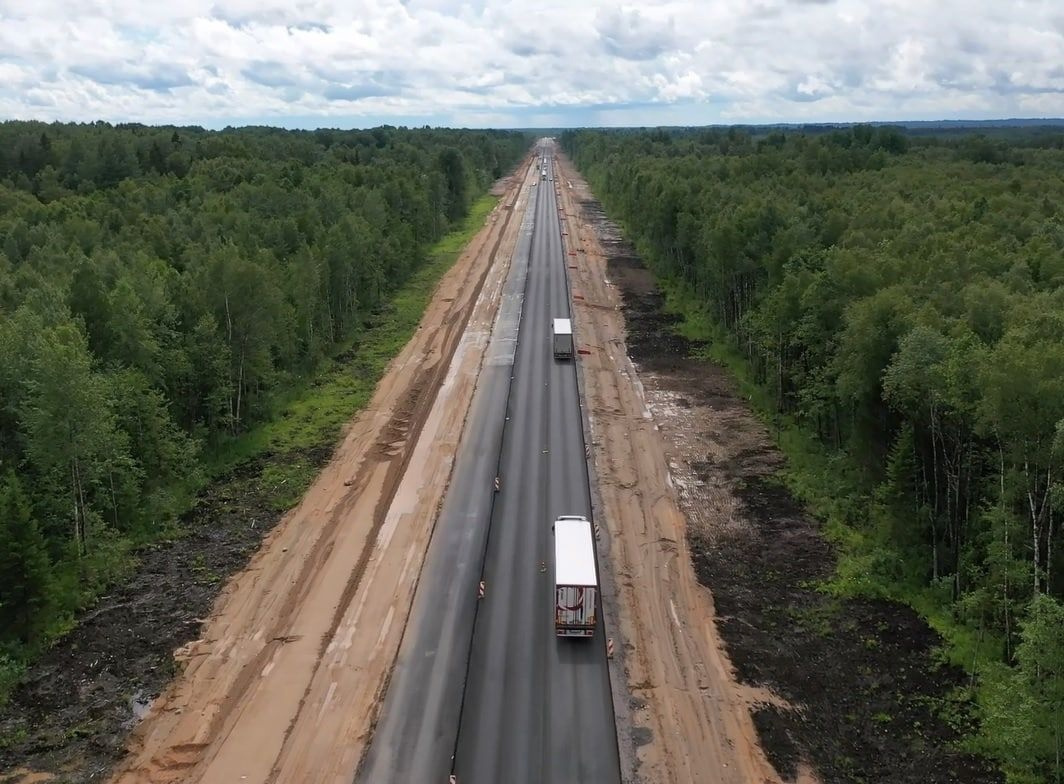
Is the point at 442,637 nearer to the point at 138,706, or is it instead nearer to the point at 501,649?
the point at 501,649

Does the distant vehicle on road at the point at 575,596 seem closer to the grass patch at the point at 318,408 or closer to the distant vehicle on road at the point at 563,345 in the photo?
the grass patch at the point at 318,408

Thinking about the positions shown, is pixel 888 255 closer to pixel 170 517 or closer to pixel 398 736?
pixel 398 736

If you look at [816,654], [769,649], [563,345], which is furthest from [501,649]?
[563,345]

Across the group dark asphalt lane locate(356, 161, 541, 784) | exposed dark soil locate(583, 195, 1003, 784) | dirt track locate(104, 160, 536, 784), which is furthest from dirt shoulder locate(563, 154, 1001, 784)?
dirt track locate(104, 160, 536, 784)

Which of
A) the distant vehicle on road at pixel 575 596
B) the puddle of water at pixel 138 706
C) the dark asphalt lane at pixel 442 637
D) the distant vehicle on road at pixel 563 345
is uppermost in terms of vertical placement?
the distant vehicle on road at pixel 563 345

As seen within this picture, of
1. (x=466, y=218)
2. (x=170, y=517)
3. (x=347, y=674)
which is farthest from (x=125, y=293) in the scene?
(x=466, y=218)

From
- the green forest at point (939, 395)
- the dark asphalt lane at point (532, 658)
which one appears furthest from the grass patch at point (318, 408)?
the green forest at point (939, 395)
